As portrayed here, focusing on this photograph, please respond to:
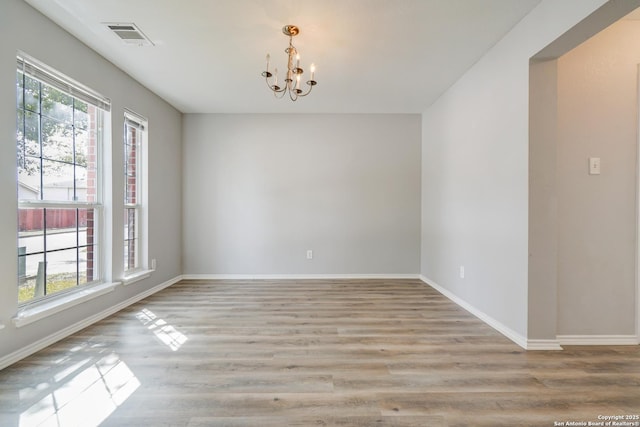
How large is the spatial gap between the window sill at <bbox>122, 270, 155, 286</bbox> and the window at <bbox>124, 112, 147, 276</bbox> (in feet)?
0.30

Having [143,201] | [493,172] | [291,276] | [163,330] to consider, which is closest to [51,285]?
[163,330]

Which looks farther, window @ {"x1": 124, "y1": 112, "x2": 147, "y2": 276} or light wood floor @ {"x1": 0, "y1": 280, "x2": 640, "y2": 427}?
window @ {"x1": 124, "y1": 112, "x2": 147, "y2": 276}

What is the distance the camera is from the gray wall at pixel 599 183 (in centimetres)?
223

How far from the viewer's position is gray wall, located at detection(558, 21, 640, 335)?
223cm

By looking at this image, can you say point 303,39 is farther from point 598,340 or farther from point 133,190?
point 598,340

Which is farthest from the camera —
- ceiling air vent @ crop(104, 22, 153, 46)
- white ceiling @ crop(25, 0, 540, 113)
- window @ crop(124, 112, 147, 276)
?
window @ crop(124, 112, 147, 276)

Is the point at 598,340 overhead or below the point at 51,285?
below

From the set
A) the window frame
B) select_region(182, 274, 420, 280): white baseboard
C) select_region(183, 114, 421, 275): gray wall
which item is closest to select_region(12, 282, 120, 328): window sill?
the window frame

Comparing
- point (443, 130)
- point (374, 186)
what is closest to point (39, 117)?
point (374, 186)

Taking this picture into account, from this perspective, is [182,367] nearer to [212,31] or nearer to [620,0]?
[212,31]

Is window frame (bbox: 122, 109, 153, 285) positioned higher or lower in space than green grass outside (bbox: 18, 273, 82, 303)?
higher

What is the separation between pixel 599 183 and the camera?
2234 millimetres

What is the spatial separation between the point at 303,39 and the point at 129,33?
1.53 meters

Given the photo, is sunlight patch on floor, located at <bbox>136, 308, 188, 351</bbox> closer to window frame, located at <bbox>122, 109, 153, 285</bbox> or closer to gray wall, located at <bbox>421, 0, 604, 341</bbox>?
window frame, located at <bbox>122, 109, 153, 285</bbox>
